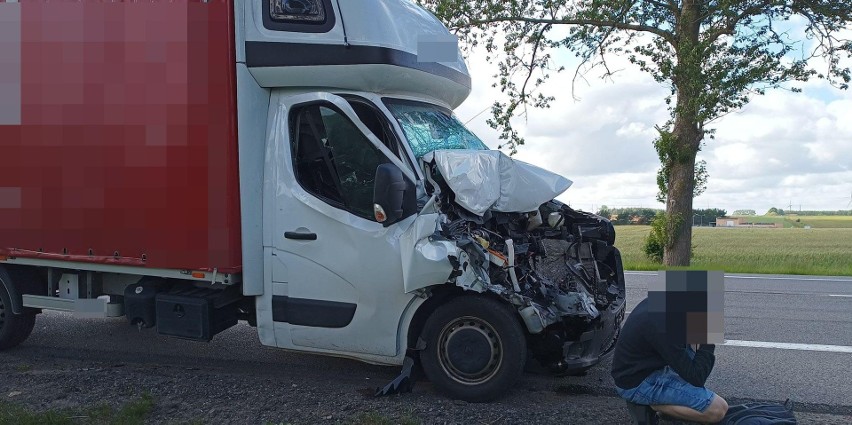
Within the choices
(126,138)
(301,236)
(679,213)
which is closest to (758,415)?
(301,236)

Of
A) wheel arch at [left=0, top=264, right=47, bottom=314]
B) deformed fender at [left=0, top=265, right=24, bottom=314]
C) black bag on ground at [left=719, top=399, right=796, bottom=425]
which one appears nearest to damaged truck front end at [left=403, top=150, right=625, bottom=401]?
black bag on ground at [left=719, top=399, right=796, bottom=425]

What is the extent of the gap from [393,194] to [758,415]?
104 inches

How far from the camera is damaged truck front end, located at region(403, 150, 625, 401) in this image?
4.89 meters

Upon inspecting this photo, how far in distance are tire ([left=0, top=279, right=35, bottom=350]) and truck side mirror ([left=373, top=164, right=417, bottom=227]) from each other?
4.23 metres

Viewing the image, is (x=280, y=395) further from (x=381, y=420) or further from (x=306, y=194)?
(x=306, y=194)

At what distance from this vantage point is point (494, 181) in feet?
17.7

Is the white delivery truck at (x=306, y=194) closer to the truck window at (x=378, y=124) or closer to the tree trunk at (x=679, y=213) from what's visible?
the truck window at (x=378, y=124)

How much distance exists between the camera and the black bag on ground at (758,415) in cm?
401

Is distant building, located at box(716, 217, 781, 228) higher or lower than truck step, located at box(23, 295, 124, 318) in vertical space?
higher

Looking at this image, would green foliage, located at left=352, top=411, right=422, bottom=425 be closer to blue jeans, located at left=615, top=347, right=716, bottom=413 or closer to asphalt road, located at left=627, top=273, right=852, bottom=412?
blue jeans, located at left=615, top=347, right=716, bottom=413

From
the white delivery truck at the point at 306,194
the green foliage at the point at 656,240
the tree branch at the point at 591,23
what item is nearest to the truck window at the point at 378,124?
the white delivery truck at the point at 306,194

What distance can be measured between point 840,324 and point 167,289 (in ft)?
26.2

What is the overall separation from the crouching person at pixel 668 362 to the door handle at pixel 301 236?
2.36 meters

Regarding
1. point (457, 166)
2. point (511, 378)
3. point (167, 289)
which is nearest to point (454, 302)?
point (511, 378)
